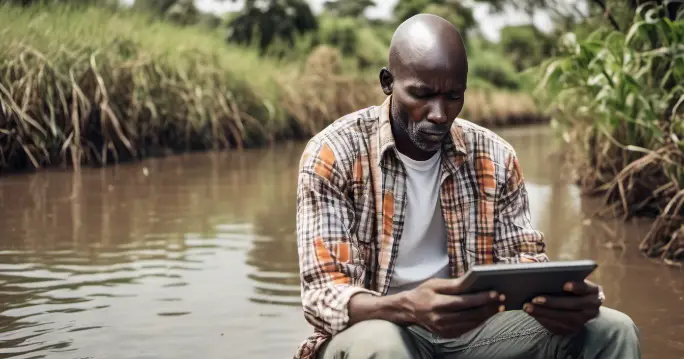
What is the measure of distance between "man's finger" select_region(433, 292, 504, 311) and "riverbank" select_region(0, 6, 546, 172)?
22.1ft

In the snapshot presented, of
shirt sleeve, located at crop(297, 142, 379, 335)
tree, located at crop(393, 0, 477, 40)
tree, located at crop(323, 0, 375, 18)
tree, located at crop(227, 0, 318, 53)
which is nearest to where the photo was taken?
shirt sleeve, located at crop(297, 142, 379, 335)

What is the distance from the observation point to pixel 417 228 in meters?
2.27

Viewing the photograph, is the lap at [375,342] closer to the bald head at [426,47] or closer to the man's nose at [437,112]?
the man's nose at [437,112]

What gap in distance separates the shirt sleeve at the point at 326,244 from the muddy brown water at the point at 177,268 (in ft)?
3.94

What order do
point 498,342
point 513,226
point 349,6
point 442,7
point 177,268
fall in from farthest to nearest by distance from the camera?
point 442,7 → point 349,6 → point 177,268 → point 513,226 → point 498,342

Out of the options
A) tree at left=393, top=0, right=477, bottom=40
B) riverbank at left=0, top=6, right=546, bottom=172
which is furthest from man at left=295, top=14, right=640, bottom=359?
tree at left=393, top=0, right=477, bottom=40

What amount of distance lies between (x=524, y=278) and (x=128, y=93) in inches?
342

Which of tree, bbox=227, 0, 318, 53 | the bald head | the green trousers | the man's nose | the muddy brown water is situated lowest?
the muddy brown water

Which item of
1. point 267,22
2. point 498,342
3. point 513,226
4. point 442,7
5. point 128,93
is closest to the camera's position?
point 498,342

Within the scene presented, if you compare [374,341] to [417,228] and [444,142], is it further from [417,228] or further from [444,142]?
[444,142]

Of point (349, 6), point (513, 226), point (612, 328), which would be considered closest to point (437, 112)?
point (513, 226)

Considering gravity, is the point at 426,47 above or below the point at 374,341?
above

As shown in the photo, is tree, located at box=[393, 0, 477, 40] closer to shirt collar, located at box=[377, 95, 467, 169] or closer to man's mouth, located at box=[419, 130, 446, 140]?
shirt collar, located at box=[377, 95, 467, 169]

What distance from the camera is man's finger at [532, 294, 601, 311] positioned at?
201 centimetres
